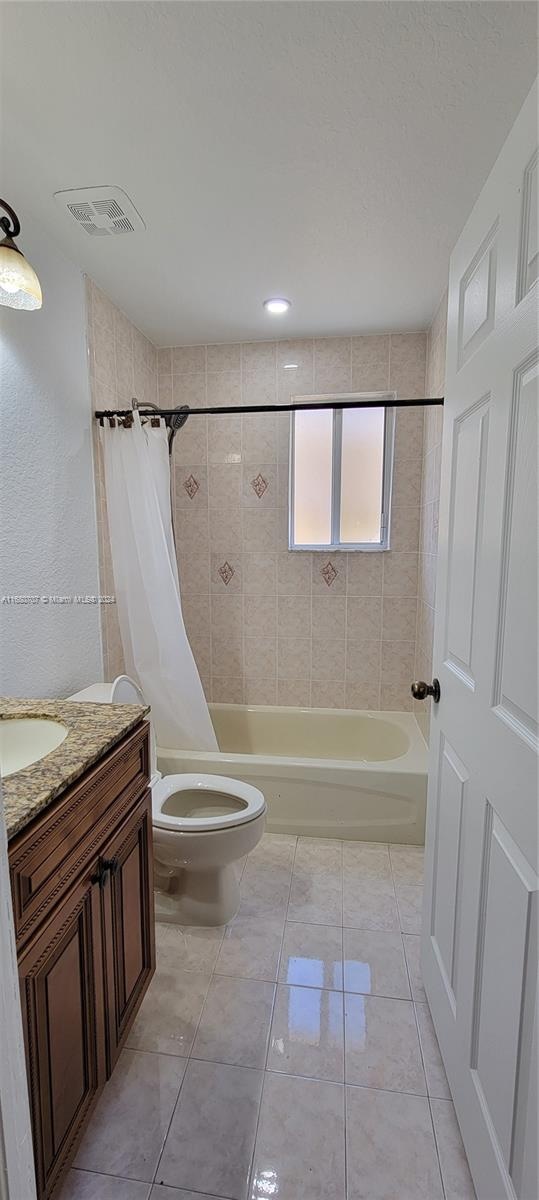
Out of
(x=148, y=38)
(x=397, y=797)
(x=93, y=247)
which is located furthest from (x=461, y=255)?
(x=397, y=797)

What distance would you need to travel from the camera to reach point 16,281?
3.91ft

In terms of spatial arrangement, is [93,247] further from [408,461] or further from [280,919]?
[280,919]

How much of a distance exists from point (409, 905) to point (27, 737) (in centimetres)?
148

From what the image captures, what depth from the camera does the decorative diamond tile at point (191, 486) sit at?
2836 millimetres

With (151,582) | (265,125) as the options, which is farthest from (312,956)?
(265,125)

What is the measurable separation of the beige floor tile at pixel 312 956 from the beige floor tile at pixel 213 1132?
12.2 inches

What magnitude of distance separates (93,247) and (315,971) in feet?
8.42

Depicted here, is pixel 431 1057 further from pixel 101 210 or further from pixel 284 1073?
pixel 101 210

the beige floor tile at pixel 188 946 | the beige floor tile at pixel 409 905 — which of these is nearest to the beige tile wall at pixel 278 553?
the beige floor tile at pixel 409 905

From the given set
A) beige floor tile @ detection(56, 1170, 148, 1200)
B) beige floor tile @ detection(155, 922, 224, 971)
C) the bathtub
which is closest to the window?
the bathtub

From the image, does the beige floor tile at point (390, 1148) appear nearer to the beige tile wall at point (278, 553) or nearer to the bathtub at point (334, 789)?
the bathtub at point (334, 789)

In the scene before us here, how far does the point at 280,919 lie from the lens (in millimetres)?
1712

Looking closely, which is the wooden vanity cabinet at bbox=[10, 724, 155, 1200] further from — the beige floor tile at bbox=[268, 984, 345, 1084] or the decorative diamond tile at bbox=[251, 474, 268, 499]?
the decorative diamond tile at bbox=[251, 474, 268, 499]

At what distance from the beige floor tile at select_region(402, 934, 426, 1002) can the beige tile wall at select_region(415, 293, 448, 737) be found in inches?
38.2
